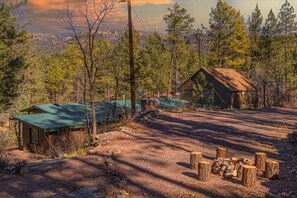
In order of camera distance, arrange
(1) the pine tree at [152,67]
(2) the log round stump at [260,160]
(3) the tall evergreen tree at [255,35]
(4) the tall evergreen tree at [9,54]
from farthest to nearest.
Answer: (3) the tall evergreen tree at [255,35] → (1) the pine tree at [152,67] → (4) the tall evergreen tree at [9,54] → (2) the log round stump at [260,160]

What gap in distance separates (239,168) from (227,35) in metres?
35.2

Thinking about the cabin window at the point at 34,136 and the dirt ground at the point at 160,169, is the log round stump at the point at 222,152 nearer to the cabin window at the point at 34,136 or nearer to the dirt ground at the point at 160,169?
the dirt ground at the point at 160,169

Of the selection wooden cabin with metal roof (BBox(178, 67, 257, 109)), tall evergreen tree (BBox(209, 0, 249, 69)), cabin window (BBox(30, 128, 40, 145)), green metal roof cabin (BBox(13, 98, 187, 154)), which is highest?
tall evergreen tree (BBox(209, 0, 249, 69))

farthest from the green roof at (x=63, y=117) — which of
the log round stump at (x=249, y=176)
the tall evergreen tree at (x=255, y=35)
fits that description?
the tall evergreen tree at (x=255, y=35)

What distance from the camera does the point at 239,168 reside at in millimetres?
8609

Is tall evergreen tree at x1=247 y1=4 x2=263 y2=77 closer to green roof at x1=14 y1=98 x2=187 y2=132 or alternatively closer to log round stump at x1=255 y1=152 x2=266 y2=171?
green roof at x1=14 y1=98 x2=187 y2=132

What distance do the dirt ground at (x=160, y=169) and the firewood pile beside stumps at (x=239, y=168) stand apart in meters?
0.20

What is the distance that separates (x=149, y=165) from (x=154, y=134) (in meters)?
4.69

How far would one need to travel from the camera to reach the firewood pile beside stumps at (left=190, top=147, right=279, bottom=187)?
25.7 ft

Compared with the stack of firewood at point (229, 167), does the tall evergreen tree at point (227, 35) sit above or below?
above

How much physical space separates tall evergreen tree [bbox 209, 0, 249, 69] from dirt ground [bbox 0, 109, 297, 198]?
28107mm

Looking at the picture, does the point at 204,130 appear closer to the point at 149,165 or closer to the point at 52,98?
the point at 149,165

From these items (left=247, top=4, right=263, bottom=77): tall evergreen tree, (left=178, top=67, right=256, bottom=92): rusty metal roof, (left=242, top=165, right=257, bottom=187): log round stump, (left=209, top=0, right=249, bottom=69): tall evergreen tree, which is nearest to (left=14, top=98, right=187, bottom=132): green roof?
(left=178, top=67, right=256, bottom=92): rusty metal roof

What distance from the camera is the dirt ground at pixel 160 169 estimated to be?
24.4ft
